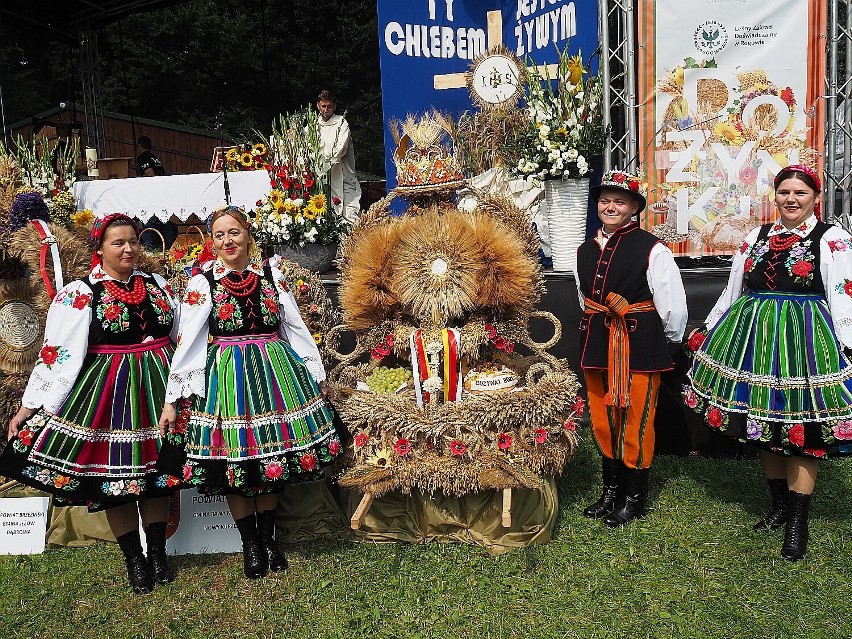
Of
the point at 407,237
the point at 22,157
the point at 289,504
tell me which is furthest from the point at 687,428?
the point at 22,157

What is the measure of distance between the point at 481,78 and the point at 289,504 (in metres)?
4.30

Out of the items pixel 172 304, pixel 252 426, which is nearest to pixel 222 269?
pixel 172 304

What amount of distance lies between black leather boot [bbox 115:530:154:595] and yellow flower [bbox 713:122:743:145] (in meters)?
4.54

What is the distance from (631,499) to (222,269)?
7.87 ft

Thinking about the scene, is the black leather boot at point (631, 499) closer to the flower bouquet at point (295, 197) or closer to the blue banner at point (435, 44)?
the flower bouquet at point (295, 197)

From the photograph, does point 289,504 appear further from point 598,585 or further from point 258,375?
point 598,585

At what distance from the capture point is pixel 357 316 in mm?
4000

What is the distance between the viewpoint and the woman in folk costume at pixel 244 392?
309cm

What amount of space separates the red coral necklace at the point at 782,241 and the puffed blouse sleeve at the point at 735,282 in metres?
0.13

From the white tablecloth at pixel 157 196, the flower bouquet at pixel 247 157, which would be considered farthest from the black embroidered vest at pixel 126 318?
the white tablecloth at pixel 157 196

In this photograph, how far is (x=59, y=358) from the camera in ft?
10.0

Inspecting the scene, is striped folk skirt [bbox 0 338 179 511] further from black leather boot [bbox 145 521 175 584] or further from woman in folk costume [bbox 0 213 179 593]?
black leather boot [bbox 145 521 175 584]

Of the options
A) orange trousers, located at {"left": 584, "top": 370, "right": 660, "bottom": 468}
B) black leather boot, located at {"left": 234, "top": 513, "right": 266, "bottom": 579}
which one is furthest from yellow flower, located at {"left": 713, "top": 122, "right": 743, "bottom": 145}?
black leather boot, located at {"left": 234, "top": 513, "right": 266, "bottom": 579}

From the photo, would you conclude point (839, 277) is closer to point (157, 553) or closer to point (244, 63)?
point (157, 553)
